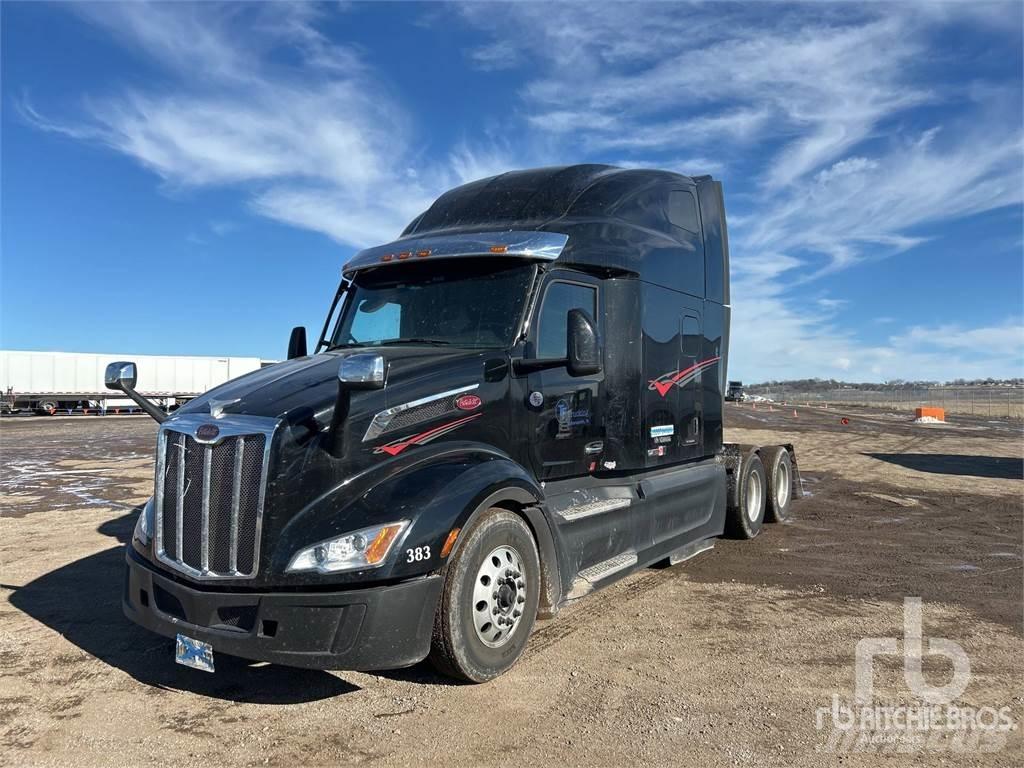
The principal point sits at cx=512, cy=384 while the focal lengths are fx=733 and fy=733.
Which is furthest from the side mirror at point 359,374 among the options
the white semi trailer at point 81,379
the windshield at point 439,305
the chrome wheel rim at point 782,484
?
the white semi trailer at point 81,379

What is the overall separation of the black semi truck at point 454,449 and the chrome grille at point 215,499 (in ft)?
0.04

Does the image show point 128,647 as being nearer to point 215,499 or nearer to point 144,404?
point 144,404

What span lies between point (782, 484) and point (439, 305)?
6.49 metres

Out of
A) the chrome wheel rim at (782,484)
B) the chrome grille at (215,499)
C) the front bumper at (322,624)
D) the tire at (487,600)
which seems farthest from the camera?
the chrome wheel rim at (782,484)

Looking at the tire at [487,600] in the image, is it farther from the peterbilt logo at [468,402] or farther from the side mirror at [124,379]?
the side mirror at [124,379]

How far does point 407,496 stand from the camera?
13.0 ft

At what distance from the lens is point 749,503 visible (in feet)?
Result: 28.8

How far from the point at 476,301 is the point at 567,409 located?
104cm

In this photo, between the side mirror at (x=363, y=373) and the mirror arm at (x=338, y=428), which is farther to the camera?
the mirror arm at (x=338, y=428)

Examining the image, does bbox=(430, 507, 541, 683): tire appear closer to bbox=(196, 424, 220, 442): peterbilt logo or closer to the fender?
the fender

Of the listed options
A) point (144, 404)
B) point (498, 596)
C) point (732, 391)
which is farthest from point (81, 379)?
point (498, 596)

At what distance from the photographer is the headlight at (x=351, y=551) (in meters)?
3.74

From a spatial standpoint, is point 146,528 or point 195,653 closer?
point 195,653

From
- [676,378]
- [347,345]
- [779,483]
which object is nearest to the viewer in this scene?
[347,345]
